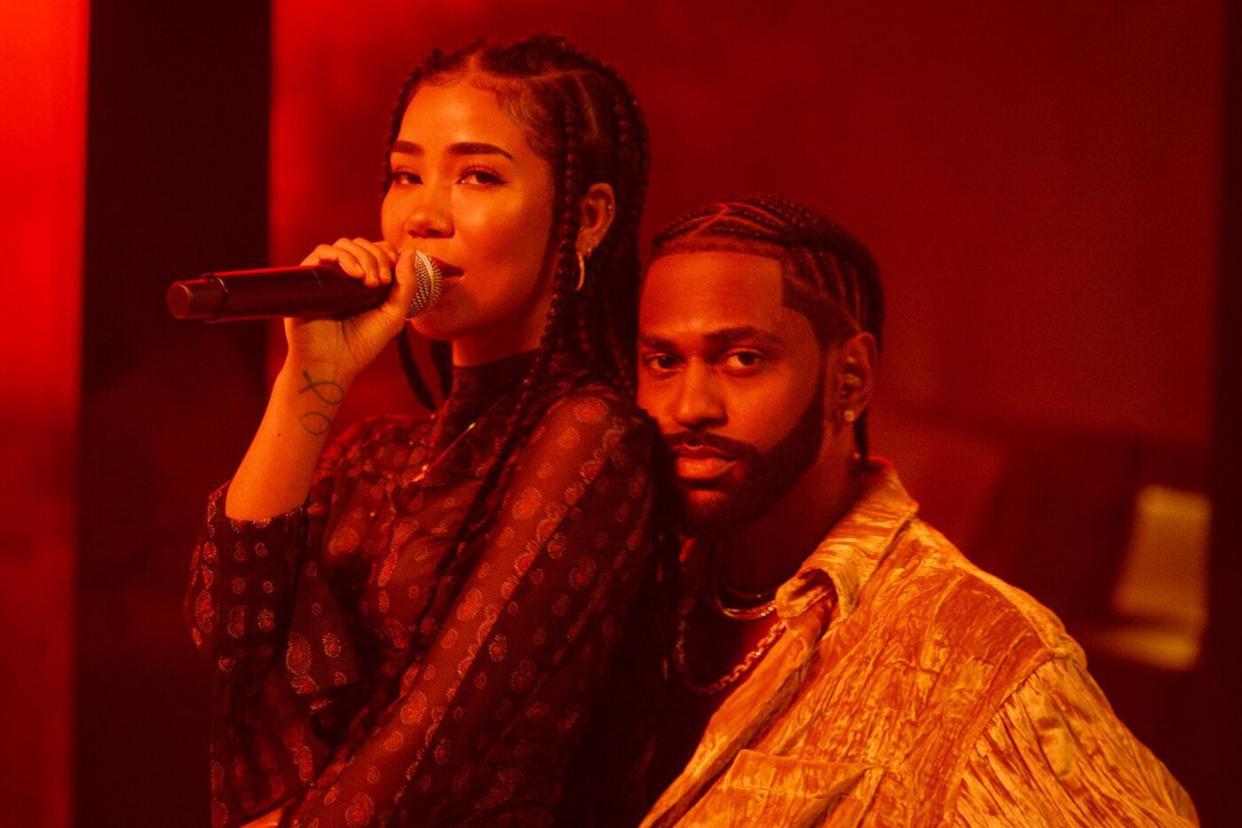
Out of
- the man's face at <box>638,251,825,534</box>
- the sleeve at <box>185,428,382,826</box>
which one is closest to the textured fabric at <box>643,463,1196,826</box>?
the man's face at <box>638,251,825,534</box>

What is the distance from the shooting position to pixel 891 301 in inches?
91.8

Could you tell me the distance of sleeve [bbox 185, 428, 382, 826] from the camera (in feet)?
5.24

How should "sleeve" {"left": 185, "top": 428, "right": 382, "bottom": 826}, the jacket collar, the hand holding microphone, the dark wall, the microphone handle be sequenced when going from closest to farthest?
the microphone handle < the hand holding microphone < "sleeve" {"left": 185, "top": 428, "right": 382, "bottom": 826} < the jacket collar < the dark wall

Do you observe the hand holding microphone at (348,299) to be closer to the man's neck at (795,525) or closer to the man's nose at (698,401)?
the man's nose at (698,401)

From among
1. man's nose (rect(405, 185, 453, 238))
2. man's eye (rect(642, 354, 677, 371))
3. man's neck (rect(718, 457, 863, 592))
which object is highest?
man's nose (rect(405, 185, 453, 238))

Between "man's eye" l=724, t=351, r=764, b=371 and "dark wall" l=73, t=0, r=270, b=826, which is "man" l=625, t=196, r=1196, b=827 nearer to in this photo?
"man's eye" l=724, t=351, r=764, b=371

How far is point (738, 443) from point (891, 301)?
0.69 meters

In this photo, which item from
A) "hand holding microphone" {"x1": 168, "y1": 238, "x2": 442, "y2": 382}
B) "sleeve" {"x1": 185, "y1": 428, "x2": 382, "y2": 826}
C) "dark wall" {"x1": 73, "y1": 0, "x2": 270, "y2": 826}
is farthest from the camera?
"dark wall" {"x1": 73, "y1": 0, "x2": 270, "y2": 826}

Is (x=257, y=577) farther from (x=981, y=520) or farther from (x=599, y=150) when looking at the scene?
(x=981, y=520)

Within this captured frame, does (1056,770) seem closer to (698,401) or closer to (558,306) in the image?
(698,401)

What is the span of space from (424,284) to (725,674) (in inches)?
21.4

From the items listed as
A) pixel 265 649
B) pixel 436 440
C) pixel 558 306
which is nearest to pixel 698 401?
pixel 558 306

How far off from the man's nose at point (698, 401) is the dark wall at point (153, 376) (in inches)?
38.4

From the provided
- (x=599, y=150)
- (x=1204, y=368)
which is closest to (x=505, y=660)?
(x=599, y=150)
